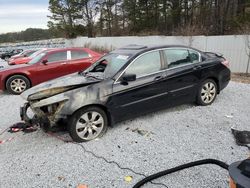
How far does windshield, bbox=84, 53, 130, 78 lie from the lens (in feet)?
14.0

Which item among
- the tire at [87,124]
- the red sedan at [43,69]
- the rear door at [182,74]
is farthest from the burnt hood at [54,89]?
the red sedan at [43,69]

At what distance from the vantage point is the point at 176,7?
26328 mm

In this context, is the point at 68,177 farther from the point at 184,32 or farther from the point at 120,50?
the point at 184,32

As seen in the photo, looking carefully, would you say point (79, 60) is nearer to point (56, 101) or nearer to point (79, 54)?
point (79, 54)

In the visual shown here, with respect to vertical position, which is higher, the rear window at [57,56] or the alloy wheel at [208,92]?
the rear window at [57,56]

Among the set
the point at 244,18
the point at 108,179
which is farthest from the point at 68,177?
the point at 244,18

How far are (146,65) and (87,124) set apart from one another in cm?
155

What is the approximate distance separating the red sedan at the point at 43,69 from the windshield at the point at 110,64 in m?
3.31

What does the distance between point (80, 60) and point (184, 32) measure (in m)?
10.5

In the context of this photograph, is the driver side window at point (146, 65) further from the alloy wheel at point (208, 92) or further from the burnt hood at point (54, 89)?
the alloy wheel at point (208, 92)

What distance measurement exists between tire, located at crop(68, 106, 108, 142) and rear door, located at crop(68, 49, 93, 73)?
454 centimetres

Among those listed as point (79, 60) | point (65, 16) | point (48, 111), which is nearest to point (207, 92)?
point (48, 111)

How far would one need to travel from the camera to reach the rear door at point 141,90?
13.3 ft

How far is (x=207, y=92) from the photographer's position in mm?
5246
